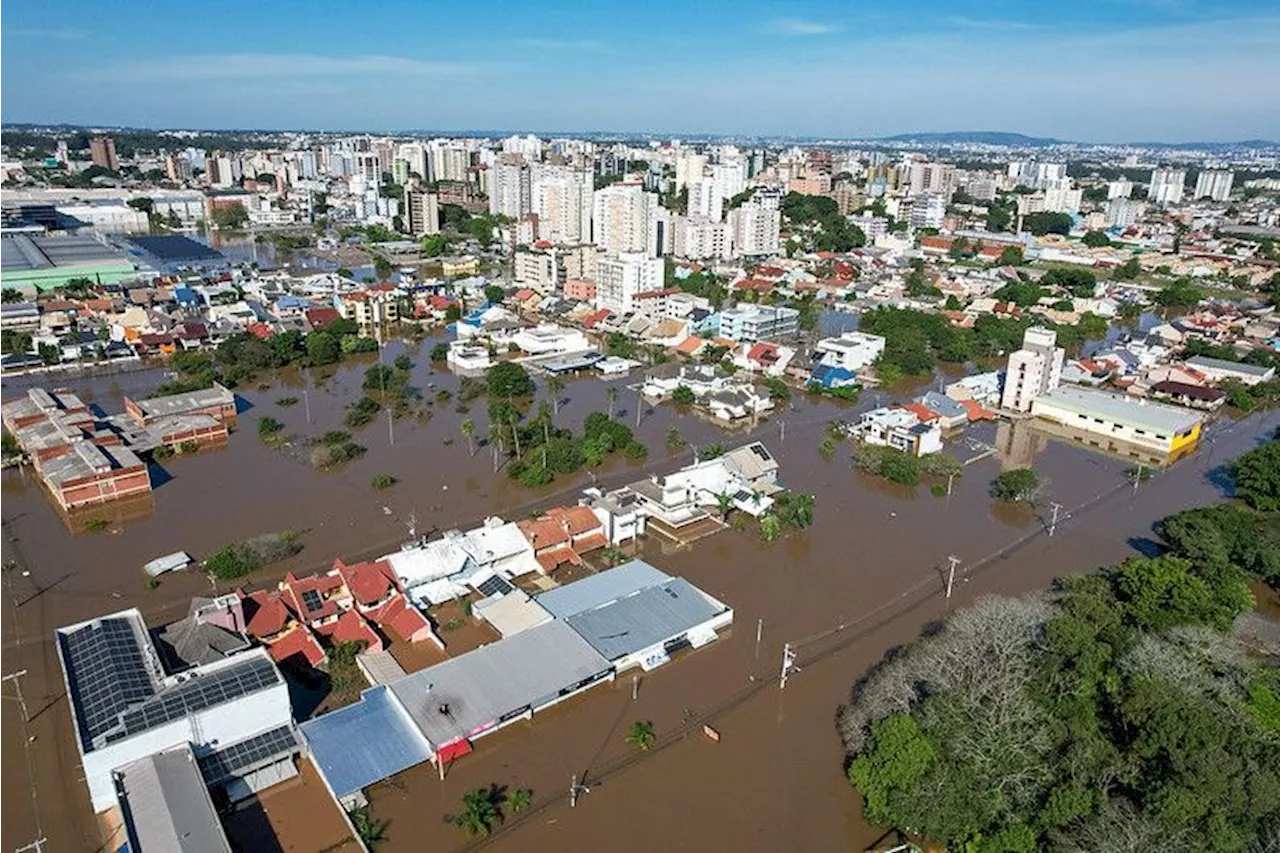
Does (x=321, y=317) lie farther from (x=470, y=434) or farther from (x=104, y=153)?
(x=104, y=153)

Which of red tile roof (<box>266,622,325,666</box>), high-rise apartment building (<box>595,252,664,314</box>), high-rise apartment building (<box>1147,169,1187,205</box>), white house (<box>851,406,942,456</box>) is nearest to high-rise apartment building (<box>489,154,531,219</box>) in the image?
high-rise apartment building (<box>595,252,664,314</box>)

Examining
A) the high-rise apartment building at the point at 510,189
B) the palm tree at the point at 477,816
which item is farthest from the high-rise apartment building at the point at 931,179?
the palm tree at the point at 477,816

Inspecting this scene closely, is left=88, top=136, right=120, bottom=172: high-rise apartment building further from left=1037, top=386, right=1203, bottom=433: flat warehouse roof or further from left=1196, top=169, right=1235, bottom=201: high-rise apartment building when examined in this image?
left=1196, top=169, right=1235, bottom=201: high-rise apartment building

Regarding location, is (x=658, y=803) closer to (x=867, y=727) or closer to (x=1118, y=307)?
(x=867, y=727)

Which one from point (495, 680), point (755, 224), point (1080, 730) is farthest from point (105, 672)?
point (755, 224)

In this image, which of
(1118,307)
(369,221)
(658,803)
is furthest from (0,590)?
(369,221)

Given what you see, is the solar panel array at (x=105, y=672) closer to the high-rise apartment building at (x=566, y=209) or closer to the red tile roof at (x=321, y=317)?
the red tile roof at (x=321, y=317)

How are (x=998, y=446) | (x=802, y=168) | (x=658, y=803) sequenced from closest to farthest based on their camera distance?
(x=658, y=803) → (x=998, y=446) → (x=802, y=168)
